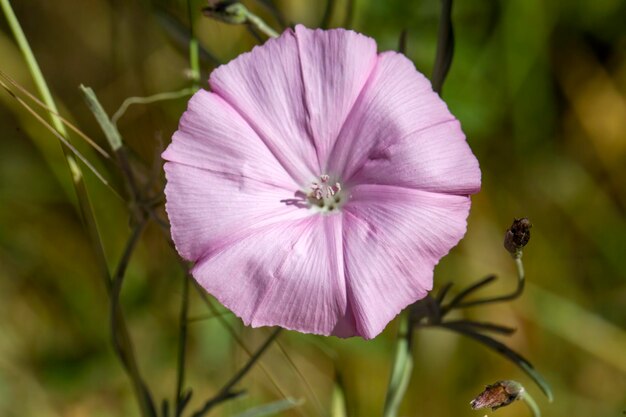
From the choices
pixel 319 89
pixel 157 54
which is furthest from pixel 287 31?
pixel 157 54

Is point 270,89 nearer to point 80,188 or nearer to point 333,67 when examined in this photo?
point 333,67

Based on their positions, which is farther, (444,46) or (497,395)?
(444,46)

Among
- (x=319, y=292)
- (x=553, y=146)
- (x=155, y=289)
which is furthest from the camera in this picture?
(x=553, y=146)

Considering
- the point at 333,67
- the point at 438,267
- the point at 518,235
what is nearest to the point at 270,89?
the point at 333,67

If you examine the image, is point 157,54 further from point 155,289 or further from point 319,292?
point 319,292

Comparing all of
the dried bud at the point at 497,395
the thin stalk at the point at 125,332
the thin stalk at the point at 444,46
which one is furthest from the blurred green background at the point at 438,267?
the dried bud at the point at 497,395

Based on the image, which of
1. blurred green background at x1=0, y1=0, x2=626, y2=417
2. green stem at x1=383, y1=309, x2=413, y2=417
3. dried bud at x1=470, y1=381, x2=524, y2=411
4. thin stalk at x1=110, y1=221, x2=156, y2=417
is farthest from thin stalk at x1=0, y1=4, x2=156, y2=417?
blurred green background at x1=0, y1=0, x2=626, y2=417
